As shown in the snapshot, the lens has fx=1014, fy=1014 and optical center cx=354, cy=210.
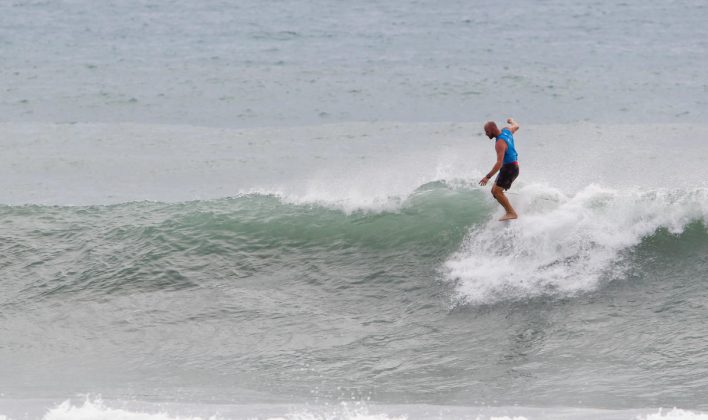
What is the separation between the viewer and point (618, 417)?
Result: 389 inches

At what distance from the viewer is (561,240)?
44.4ft

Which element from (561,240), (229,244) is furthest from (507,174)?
(229,244)

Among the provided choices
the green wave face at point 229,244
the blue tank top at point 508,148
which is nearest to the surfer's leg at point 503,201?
the blue tank top at point 508,148

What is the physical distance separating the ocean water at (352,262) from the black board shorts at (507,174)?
0.87 meters

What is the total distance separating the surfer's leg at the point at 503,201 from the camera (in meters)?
13.2

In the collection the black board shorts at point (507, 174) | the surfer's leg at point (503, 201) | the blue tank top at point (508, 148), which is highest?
the blue tank top at point (508, 148)

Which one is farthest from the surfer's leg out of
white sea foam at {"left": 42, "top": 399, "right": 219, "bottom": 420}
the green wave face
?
white sea foam at {"left": 42, "top": 399, "right": 219, "bottom": 420}

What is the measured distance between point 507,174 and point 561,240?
4.26 ft

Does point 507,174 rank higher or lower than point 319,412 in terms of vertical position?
higher

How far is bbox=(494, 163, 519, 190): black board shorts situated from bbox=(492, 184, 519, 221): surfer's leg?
9 centimetres

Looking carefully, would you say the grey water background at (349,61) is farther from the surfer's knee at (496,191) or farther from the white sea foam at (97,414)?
the white sea foam at (97,414)

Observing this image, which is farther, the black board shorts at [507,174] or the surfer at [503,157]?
the black board shorts at [507,174]

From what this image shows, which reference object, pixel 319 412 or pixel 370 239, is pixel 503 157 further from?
pixel 319 412

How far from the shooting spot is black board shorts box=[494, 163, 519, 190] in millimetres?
12914
